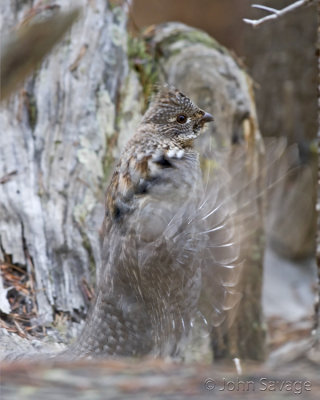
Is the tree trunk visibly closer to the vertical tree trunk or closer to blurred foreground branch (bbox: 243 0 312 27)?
the vertical tree trunk

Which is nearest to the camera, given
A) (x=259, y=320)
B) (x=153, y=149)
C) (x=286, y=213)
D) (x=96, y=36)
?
(x=153, y=149)

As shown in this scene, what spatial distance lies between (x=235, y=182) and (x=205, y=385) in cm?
175

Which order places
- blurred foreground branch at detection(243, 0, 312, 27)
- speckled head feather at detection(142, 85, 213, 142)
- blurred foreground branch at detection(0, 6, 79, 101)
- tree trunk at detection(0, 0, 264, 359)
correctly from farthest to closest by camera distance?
tree trunk at detection(0, 0, 264, 359)
speckled head feather at detection(142, 85, 213, 142)
blurred foreground branch at detection(243, 0, 312, 27)
blurred foreground branch at detection(0, 6, 79, 101)

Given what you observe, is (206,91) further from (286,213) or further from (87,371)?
(286,213)

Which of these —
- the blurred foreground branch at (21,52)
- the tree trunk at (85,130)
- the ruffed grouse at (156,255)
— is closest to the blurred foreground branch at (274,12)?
the ruffed grouse at (156,255)

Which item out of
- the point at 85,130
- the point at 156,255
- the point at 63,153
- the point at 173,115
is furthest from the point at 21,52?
the point at 85,130

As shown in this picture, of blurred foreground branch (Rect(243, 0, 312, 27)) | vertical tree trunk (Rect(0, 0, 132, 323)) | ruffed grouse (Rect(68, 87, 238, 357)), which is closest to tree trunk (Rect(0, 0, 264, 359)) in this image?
vertical tree trunk (Rect(0, 0, 132, 323))

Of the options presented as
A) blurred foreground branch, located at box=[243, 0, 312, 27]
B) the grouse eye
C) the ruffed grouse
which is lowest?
the ruffed grouse

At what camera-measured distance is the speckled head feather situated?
14.2 ft

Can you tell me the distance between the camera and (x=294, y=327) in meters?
8.28

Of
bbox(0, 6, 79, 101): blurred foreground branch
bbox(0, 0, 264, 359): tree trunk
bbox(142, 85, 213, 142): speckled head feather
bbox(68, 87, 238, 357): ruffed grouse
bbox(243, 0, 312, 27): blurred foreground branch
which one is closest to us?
bbox(0, 6, 79, 101): blurred foreground branch

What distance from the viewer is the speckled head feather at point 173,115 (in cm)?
433

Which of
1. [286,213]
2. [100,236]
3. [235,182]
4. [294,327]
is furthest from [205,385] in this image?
[286,213]

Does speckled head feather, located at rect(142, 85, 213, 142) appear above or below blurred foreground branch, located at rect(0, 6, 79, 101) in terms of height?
below
